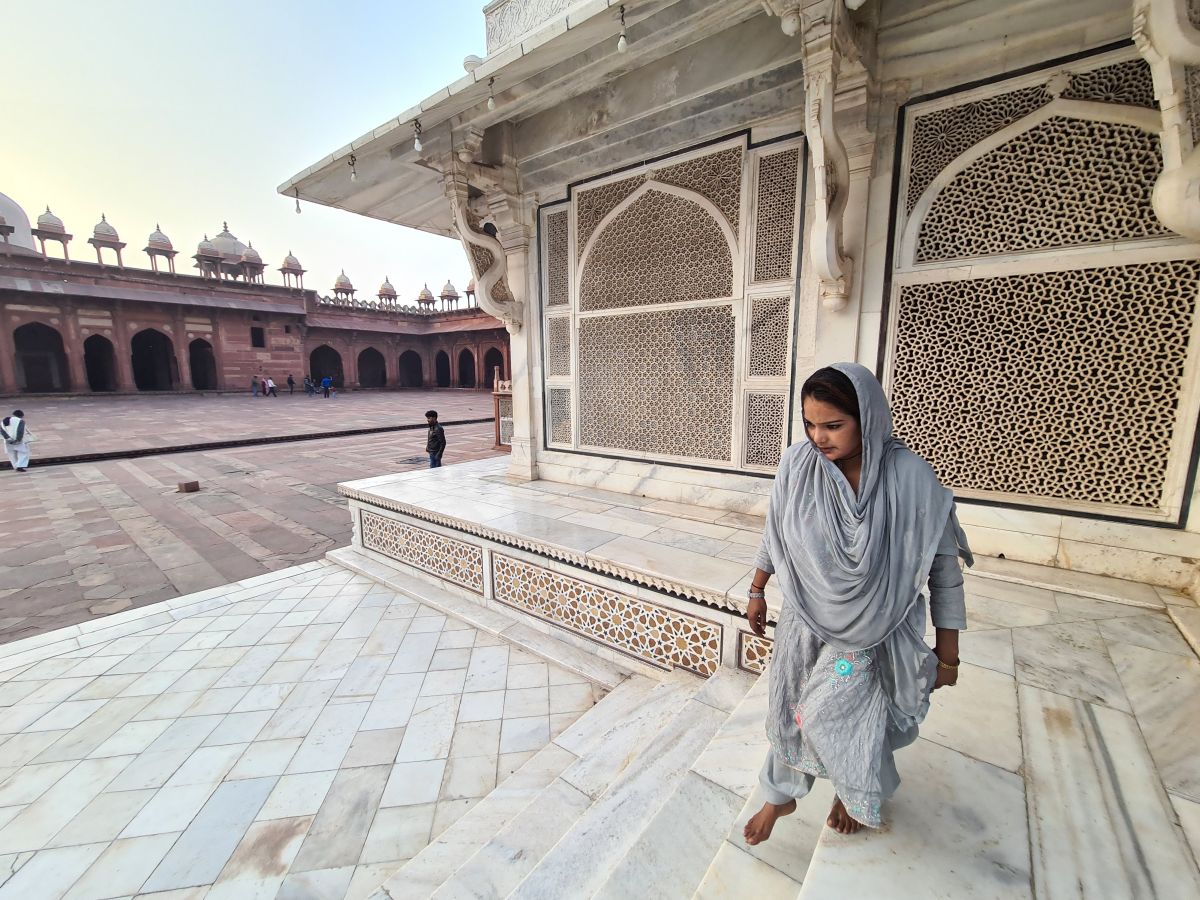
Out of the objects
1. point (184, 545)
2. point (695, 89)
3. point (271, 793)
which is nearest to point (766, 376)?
point (695, 89)

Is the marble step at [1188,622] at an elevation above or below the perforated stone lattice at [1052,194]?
below

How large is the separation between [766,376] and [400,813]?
3008 mm

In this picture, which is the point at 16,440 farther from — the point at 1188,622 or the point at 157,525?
the point at 1188,622

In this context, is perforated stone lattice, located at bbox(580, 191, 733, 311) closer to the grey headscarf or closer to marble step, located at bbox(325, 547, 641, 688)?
marble step, located at bbox(325, 547, 641, 688)

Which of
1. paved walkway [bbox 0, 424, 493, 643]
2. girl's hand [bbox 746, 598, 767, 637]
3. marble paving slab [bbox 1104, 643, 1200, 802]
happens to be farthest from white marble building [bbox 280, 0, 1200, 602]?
paved walkway [bbox 0, 424, 493, 643]

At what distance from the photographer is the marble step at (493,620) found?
2.76m

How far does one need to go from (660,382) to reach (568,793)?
110 inches

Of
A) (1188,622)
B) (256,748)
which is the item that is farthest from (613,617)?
(1188,622)

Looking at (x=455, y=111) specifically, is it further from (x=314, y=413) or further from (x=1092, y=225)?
(x=314, y=413)

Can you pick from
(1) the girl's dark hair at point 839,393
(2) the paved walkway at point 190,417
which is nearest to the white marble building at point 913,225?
(1) the girl's dark hair at point 839,393

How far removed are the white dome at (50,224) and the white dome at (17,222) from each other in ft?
3.41

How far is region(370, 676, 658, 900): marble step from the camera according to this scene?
1.56m

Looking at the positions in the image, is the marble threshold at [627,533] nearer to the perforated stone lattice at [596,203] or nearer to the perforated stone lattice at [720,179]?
the perforated stone lattice at [720,179]

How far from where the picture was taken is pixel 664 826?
4.50ft
